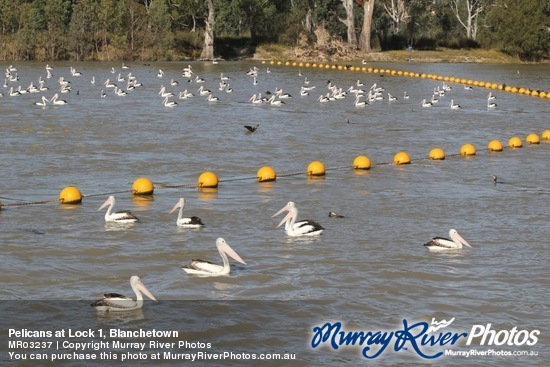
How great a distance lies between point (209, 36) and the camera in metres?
84.9

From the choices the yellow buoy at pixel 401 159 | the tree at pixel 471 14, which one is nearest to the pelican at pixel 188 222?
the yellow buoy at pixel 401 159

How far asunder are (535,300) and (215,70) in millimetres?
Result: 59169

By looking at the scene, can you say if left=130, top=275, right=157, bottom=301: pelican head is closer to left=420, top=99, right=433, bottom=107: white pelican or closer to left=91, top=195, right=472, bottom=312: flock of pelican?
left=91, top=195, right=472, bottom=312: flock of pelican

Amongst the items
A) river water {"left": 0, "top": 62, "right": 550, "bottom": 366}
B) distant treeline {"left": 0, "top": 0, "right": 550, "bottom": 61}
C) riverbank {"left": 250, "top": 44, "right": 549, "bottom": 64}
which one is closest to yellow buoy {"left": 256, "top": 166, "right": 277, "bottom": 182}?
river water {"left": 0, "top": 62, "right": 550, "bottom": 366}

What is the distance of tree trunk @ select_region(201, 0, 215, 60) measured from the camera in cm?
8362

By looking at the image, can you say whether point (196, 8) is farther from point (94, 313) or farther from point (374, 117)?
point (94, 313)

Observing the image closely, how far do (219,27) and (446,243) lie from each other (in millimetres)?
70657

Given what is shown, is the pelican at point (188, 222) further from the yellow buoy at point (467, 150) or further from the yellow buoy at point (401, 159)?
the yellow buoy at point (467, 150)

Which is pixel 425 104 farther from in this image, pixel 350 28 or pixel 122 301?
pixel 350 28

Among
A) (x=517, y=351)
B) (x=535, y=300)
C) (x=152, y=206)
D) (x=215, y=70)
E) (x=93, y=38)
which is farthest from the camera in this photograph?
(x=93, y=38)

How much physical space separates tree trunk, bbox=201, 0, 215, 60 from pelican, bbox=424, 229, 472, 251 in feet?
222

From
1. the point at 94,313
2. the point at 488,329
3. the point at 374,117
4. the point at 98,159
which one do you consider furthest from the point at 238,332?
the point at 374,117

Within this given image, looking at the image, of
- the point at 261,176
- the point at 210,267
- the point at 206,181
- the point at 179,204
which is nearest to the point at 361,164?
the point at 261,176

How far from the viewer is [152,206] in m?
21.7
